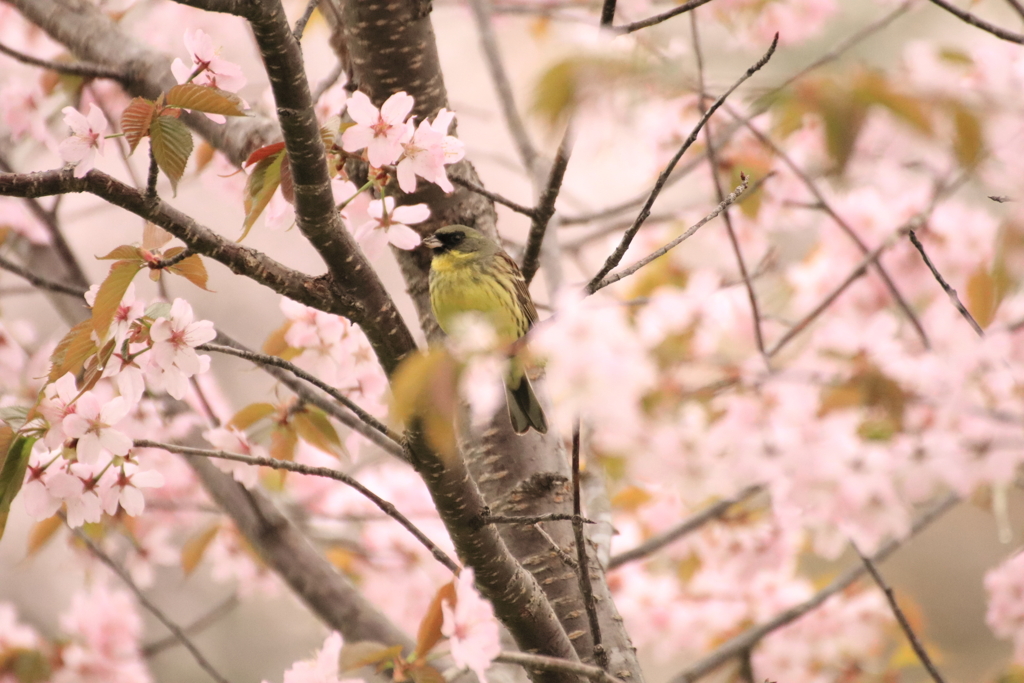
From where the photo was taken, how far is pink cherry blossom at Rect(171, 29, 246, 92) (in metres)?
1.30

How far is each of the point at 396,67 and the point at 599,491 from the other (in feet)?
3.63

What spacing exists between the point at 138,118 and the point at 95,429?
1.48 feet

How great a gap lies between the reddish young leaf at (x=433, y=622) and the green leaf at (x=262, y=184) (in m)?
0.56

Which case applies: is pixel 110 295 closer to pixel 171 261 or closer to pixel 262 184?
pixel 171 261

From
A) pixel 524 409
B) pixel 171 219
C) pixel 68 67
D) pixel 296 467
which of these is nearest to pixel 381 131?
pixel 171 219

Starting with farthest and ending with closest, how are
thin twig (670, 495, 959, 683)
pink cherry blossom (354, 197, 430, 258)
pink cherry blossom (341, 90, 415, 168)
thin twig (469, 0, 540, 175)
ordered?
thin twig (469, 0, 540, 175) → thin twig (670, 495, 959, 683) → pink cherry blossom (354, 197, 430, 258) → pink cherry blossom (341, 90, 415, 168)

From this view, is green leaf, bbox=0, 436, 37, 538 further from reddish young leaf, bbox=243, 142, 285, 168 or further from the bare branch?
reddish young leaf, bbox=243, 142, 285, 168

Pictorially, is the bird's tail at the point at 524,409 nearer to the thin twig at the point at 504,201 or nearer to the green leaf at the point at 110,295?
the thin twig at the point at 504,201

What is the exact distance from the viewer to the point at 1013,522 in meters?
5.48

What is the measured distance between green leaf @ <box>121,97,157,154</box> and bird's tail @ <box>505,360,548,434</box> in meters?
0.83

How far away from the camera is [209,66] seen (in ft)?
4.32

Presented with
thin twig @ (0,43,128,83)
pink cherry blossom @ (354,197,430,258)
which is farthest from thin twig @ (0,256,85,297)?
pink cherry blossom @ (354,197,430,258)

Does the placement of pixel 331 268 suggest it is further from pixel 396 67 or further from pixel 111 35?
pixel 111 35

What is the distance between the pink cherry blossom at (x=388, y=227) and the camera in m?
1.40
